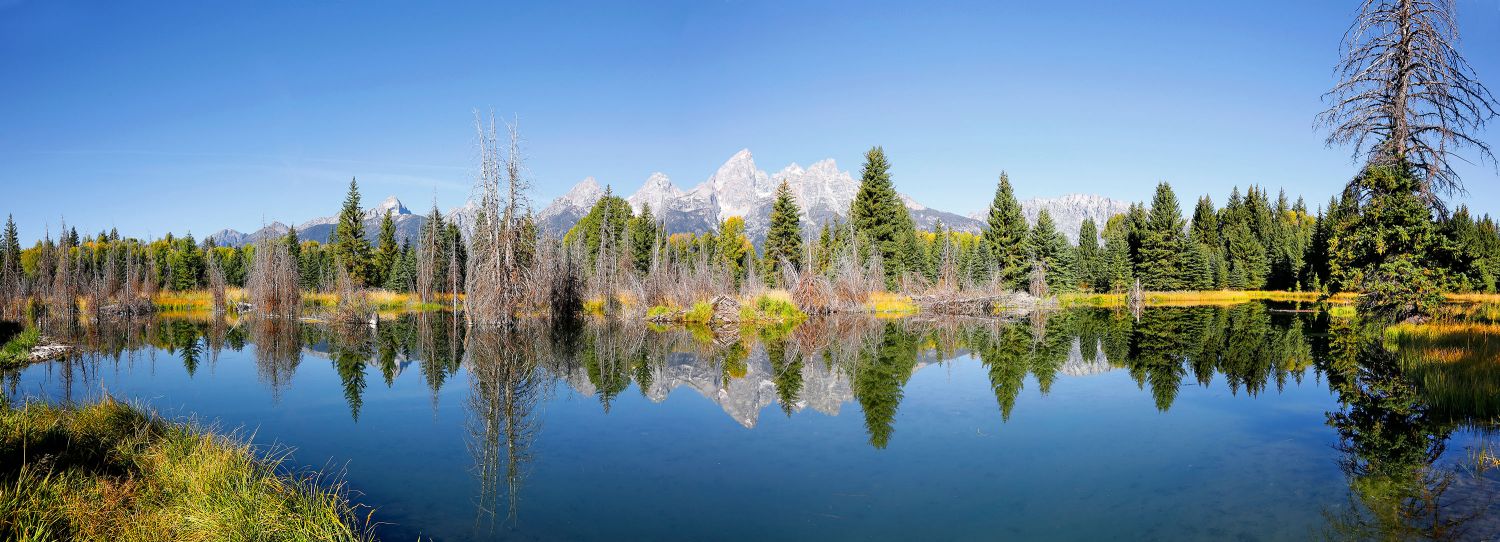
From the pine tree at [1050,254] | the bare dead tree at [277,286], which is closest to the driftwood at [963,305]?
the pine tree at [1050,254]

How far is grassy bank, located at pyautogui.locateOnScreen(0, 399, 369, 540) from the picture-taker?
4867mm

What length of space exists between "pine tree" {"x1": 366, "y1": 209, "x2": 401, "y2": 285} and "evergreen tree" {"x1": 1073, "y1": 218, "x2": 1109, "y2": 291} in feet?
169

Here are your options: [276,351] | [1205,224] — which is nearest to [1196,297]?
[1205,224]

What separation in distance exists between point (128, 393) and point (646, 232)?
44.0m

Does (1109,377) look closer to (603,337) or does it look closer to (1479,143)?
(1479,143)

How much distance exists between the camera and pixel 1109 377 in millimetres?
13305

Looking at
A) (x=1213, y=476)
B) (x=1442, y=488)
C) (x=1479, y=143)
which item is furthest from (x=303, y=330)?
(x=1479, y=143)

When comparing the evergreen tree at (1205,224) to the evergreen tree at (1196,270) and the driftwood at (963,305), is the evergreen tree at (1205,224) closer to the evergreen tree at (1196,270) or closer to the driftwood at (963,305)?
the evergreen tree at (1196,270)

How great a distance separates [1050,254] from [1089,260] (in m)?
12.5

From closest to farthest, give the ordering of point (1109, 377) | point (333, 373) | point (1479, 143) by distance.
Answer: point (1109, 377), point (333, 373), point (1479, 143)

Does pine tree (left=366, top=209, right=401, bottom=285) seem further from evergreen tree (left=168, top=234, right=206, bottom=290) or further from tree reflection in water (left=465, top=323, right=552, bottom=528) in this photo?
tree reflection in water (left=465, top=323, right=552, bottom=528)

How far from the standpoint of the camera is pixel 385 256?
55.8 m

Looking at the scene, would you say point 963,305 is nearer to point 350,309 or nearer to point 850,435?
point 350,309

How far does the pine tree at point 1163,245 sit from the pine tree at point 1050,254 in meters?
7.86
